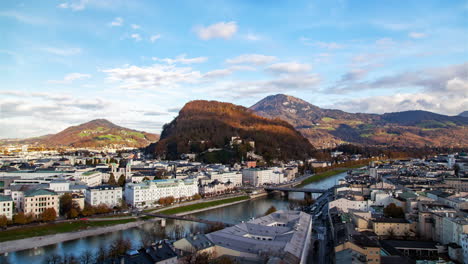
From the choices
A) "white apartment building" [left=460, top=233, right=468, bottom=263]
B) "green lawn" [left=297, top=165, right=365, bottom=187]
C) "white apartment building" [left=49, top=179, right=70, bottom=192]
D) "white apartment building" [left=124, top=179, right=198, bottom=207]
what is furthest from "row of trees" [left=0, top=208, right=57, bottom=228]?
"green lawn" [left=297, top=165, right=365, bottom=187]

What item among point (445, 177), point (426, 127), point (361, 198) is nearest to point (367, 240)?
point (361, 198)

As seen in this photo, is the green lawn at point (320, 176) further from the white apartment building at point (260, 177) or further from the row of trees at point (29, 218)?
the row of trees at point (29, 218)

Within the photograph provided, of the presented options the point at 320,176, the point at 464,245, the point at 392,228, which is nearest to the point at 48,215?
the point at 392,228

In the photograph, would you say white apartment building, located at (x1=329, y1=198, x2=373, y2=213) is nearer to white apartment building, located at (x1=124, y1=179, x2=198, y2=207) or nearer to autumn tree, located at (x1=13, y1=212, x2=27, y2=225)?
white apartment building, located at (x1=124, y1=179, x2=198, y2=207)

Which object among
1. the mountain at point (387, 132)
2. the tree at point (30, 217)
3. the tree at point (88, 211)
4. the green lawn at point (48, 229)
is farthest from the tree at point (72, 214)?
the mountain at point (387, 132)

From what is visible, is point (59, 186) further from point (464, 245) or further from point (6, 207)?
point (464, 245)

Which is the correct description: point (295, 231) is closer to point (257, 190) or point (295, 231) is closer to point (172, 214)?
point (172, 214)

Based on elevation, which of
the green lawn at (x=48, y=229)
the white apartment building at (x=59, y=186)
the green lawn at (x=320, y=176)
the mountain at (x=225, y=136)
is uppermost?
the mountain at (x=225, y=136)
